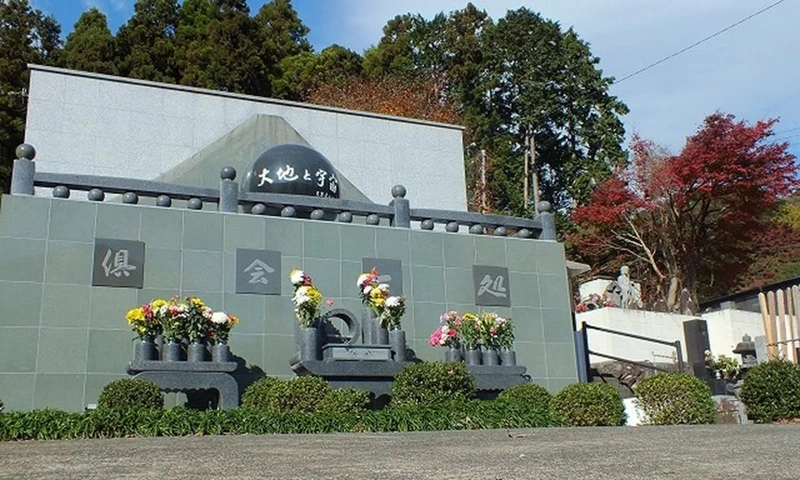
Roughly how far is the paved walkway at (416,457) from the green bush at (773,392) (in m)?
2.81

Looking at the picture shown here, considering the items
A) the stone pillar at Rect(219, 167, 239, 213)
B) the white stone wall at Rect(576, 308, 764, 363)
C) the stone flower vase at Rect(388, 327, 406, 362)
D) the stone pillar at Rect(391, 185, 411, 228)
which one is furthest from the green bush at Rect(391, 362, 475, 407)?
the white stone wall at Rect(576, 308, 764, 363)

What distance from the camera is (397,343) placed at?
1233 cm

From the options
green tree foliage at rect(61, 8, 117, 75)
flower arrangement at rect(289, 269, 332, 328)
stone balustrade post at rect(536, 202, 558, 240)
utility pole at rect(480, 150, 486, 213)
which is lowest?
flower arrangement at rect(289, 269, 332, 328)

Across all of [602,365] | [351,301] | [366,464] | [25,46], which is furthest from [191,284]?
[25,46]

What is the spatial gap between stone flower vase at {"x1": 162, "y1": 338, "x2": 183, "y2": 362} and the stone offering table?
119 millimetres

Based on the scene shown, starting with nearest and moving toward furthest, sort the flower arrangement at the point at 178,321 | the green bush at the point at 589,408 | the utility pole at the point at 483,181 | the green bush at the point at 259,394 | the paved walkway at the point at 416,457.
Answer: the paved walkway at the point at 416,457, the green bush at the point at 259,394, the green bush at the point at 589,408, the flower arrangement at the point at 178,321, the utility pole at the point at 483,181

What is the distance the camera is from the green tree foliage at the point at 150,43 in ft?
105

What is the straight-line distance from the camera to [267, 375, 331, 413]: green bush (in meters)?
10.3

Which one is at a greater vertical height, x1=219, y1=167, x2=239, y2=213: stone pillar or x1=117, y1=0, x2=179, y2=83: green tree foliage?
x1=117, y1=0, x2=179, y2=83: green tree foliage

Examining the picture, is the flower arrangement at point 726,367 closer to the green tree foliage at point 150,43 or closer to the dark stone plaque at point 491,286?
the dark stone plaque at point 491,286

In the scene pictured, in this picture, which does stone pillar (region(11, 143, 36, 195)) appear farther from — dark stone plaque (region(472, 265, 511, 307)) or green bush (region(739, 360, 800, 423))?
green bush (region(739, 360, 800, 423))

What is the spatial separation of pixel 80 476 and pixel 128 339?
6813mm

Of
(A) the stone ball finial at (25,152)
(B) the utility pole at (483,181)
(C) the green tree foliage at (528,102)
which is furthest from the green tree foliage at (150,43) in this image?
(A) the stone ball finial at (25,152)

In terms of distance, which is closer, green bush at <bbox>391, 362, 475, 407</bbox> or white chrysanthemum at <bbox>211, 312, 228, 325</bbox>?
green bush at <bbox>391, 362, 475, 407</bbox>
